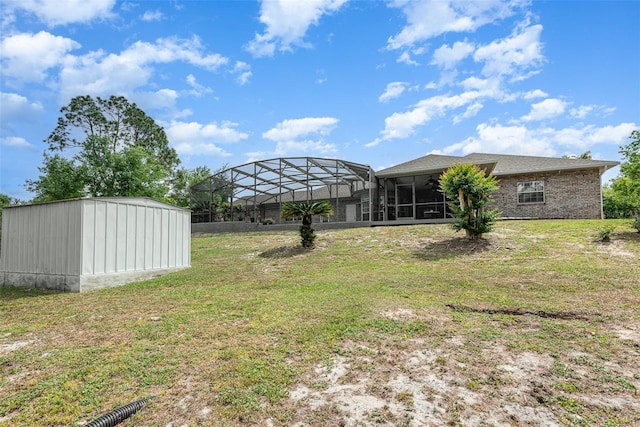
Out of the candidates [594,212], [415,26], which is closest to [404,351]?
[415,26]

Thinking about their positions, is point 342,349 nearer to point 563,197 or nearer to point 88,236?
point 88,236

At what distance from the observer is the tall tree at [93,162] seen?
2073cm

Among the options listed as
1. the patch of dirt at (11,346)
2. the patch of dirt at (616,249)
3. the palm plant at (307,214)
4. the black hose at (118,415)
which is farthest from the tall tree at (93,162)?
the patch of dirt at (616,249)

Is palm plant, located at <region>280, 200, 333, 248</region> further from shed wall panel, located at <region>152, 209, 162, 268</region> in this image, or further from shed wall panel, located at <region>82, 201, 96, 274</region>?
shed wall panel, located at <region>82, 201, 96, 274</region>

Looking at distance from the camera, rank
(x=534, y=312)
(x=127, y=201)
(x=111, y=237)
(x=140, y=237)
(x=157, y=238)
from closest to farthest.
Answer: (x=534, y=312), (x=111, y=237), (x=127, y=201), (x=140, y=237), (x=157, y=238)

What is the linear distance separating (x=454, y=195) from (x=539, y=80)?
5112mm

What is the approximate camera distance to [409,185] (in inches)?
758

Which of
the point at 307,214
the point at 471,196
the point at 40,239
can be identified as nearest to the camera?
the point at 40,239

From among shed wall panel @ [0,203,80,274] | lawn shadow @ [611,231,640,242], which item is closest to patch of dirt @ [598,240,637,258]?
lawn shadow @ [611,231,640,242]

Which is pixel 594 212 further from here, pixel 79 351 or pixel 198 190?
pixel 198 190

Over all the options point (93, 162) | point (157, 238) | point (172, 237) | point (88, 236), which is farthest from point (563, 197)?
point (93, 162)

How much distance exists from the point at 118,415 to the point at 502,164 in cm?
1941

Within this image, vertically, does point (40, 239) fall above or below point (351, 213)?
below

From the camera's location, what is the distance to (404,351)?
3418 mm
